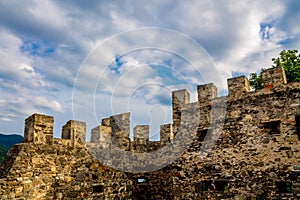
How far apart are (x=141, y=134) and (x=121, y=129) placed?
0.85 meters

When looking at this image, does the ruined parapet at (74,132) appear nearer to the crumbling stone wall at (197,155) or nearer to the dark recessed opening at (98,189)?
the crumbling stone wall at (197,155)

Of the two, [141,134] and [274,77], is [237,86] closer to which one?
[274,77]

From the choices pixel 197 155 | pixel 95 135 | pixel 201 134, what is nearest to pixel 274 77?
pixel 201 134

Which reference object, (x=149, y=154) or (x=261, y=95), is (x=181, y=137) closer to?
(x=149, y=154)

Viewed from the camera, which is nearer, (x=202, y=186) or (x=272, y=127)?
(x=272, y=127)

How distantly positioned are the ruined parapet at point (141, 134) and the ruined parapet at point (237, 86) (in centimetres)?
362

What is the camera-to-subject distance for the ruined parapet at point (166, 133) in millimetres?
10130

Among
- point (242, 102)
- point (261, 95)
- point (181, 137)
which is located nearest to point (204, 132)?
point (181, 137)

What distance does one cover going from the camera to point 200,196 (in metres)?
8.73

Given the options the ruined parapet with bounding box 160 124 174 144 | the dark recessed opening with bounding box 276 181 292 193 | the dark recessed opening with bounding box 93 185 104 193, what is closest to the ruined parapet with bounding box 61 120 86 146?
→ the dark recessed opening with bounding box 93 185 104 193

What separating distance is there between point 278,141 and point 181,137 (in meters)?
3.23

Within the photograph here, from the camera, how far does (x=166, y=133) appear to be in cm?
1021

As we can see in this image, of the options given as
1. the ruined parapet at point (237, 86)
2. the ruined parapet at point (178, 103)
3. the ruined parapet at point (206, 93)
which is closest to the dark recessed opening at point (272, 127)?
the ruined parapet at point (237, 86)

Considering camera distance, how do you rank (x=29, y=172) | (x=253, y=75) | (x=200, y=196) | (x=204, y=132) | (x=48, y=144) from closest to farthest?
(x=29, y=172) → (x=48, y=144) → (x=200, y=196) → (x=204, y=132) → (x=253, y=75)
